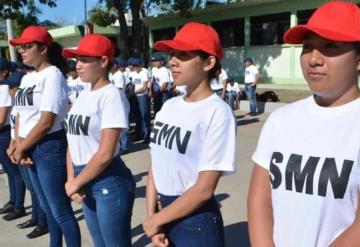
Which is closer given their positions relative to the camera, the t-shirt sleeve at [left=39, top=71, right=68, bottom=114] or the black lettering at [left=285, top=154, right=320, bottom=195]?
the black lettering at [left=285, top=154, right=320, bottom=195]

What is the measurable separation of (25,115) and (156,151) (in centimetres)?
181

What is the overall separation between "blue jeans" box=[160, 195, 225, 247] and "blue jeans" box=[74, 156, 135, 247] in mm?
634

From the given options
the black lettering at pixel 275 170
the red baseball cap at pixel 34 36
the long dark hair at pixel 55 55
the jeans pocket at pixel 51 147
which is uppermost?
the red baseball cap at pixel 34 36

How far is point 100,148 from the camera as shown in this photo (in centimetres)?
286

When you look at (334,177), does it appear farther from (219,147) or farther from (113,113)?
(113,113)

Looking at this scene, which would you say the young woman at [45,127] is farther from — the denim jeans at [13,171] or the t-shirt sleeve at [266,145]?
the t-shirt sleeve at [266,145]

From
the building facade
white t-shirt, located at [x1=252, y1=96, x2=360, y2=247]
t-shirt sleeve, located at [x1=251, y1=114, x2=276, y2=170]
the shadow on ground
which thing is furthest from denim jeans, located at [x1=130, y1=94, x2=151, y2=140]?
the building facade

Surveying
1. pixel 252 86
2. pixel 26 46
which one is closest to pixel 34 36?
pixel 26 46

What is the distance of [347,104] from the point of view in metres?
1.64

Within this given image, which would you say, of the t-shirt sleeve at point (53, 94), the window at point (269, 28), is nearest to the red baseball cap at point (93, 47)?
the t-shirt sleeve at point (53, 94)

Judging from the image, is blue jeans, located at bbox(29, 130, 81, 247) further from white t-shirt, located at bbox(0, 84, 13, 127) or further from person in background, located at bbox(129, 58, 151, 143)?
person in background, located at bbox(129, 58, 151, 143)

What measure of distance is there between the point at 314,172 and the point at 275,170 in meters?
0.18

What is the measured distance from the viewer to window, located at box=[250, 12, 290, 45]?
2244 centimetres

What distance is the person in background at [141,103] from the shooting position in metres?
10.0
